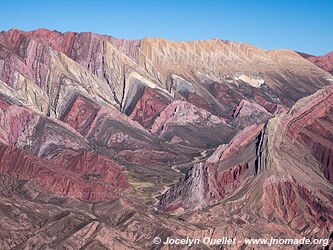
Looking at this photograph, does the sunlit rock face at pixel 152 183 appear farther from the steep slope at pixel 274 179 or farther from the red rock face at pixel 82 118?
the red rock face at pixel 82 118

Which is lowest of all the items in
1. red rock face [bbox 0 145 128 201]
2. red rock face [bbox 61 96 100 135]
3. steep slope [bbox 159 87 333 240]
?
red rock face [bbox 61 96 100 135]

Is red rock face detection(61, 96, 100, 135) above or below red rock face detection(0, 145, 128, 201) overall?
Answer: below

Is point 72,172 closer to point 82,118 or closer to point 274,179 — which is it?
point 274,179

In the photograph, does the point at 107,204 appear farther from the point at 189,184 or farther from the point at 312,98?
the point at 312,98

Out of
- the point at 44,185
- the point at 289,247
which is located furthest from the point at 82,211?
the point at 44,185

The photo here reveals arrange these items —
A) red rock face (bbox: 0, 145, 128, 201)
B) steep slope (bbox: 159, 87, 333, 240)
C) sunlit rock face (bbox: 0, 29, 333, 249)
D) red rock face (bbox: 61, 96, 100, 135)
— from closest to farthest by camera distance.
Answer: sunlit rock face (bbox: 0, 29, 333, 249) < steep slope (bbox: 159, 87, 333, 240) < red rock face (bbox: 0, 145, 128, 201) < red rock face (bbox: 61, 96, 100, 135)

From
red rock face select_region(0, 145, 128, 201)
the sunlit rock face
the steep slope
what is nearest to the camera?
the sunlit rock face

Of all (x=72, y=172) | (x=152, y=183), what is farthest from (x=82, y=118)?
(x=72, y=172)

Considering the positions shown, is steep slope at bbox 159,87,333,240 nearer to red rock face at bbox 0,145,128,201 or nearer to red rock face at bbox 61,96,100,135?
red rock face at bbox 0,145,128,201

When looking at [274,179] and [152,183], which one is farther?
[152,183]

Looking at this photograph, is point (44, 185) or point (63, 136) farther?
point (63, 136)

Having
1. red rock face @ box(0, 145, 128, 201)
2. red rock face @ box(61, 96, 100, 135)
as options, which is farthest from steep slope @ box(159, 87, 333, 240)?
red rock face @ box(61, 96, 100, 135)
